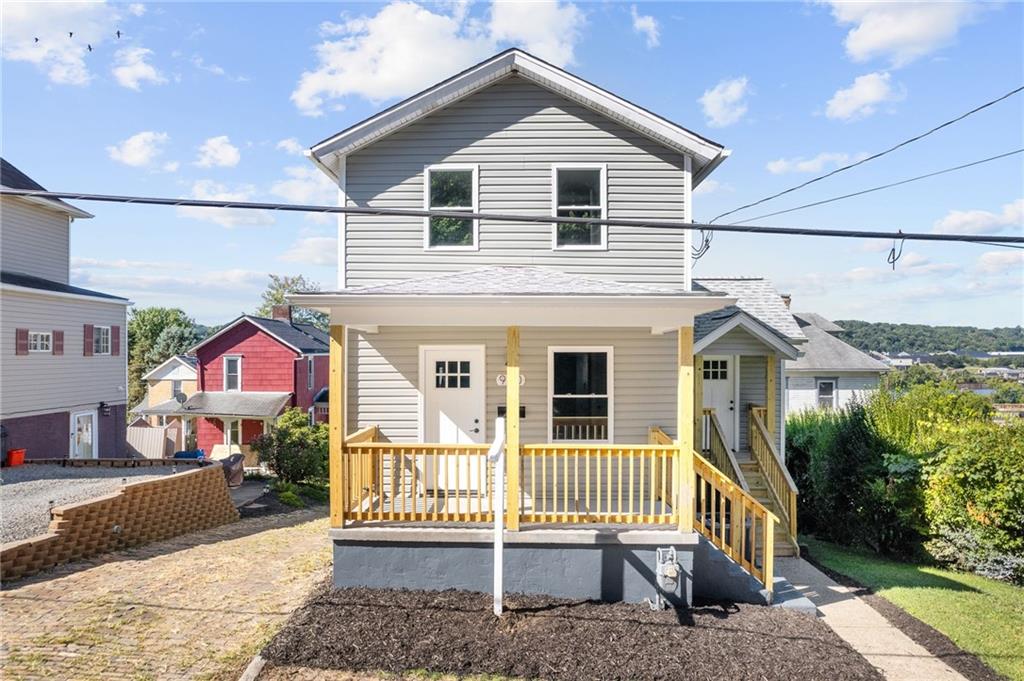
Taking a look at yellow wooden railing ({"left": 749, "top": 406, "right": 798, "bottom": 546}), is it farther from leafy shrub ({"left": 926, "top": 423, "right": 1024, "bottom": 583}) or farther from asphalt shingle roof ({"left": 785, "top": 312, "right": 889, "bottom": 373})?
asphalt shingle roof ({"left": 785, "top": 312, "right": 889, "bottom": 373})

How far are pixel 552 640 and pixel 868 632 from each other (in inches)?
156

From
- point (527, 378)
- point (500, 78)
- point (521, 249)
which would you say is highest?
point (500, 78)

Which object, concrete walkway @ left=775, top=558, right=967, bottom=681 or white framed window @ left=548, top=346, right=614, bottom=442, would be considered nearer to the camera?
concrete walkway @ left=775, top=558, right=967, bottom=681

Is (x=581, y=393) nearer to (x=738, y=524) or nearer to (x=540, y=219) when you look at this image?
(x=738, y=524)

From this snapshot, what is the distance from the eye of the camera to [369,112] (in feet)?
28.9

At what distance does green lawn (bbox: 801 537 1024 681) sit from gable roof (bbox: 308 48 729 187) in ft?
22.7

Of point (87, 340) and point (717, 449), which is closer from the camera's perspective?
point (717, 449)

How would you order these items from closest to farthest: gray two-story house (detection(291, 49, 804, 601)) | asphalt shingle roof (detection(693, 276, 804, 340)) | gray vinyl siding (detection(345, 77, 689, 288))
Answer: gray two-story house (detection(291, 49, 804, 601)) → gray vinyl siding (detection(345, 77, 689, 288)) → asphalt shingle roof (detection(693, 276, 804, 340))

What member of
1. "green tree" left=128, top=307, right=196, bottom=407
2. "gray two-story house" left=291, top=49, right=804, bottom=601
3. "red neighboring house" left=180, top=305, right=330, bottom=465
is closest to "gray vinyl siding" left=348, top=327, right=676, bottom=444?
"gray two-story house" left=291, top=49, right=804, bottom=601

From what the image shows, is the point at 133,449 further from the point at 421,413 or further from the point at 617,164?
the point at 617,164

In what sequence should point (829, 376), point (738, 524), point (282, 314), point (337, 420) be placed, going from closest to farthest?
1. point (337, 420)
2. point (738, 524)
3. point (829, 376)
4. point (282, 314)

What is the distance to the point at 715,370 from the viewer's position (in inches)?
414

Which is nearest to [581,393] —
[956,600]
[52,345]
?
[956,600]

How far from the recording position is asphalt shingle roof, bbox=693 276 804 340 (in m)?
9.90
